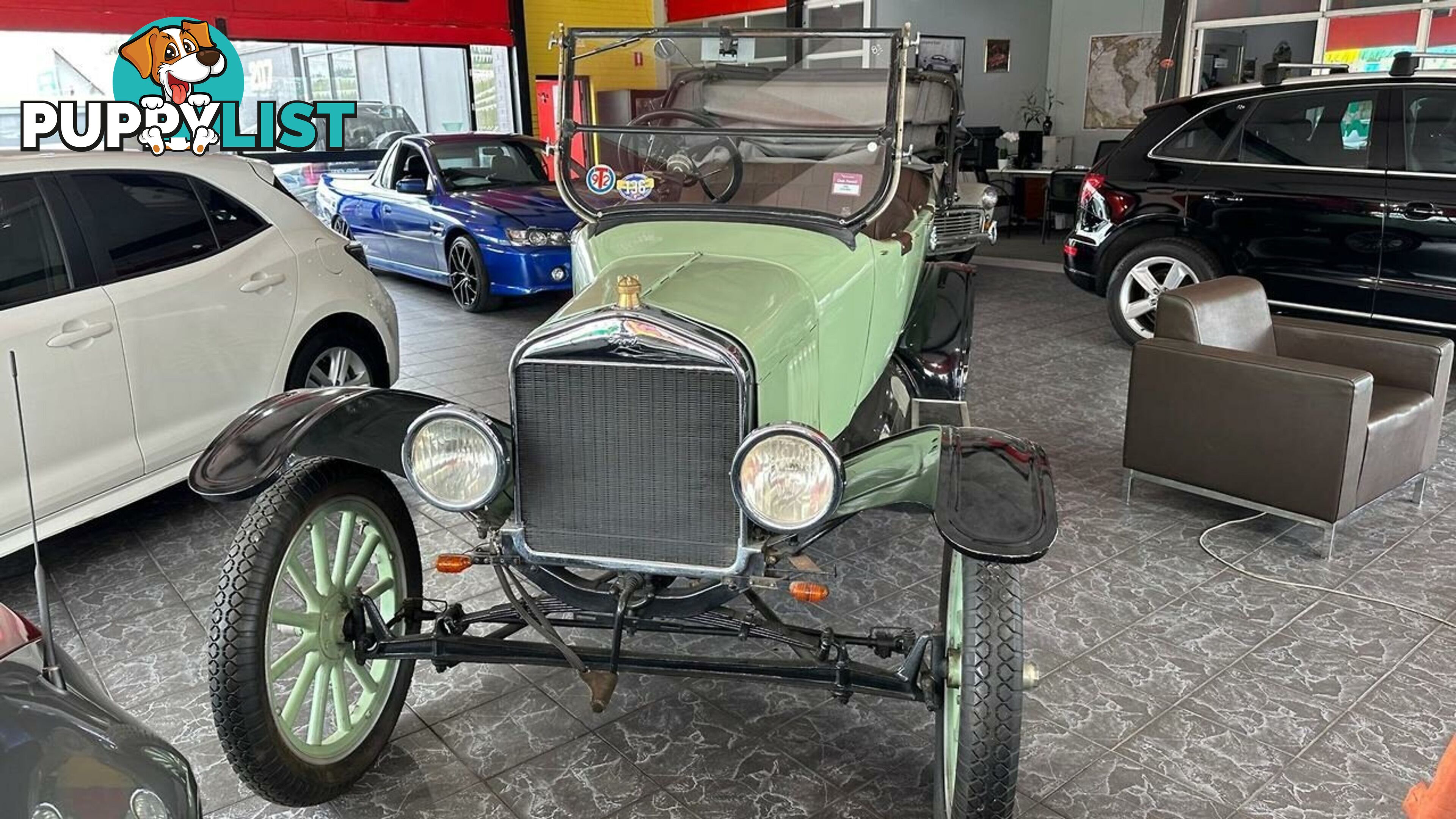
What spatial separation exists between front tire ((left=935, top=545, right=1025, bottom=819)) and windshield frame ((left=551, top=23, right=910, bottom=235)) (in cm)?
126

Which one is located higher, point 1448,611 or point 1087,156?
point 1087,156

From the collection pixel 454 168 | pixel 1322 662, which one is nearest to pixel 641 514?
pixel 1322 662

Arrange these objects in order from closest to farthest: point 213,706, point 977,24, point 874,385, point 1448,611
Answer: point 213,706, point 1448,611, point 874,385, point 977,24

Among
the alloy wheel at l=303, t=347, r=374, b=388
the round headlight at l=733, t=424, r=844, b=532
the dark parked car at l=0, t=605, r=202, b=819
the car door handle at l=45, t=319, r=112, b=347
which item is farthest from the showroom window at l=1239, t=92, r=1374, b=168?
the dark parked car at l=0, t=605, r=202, b=819

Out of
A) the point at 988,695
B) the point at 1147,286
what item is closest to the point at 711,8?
the point at 1147,286

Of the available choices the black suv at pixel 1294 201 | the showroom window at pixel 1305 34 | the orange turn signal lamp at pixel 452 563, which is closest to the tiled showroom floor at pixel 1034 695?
the orange turn signal lamp at pixel 452 563

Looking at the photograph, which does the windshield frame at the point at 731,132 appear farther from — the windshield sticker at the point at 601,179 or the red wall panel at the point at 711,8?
the red wall panel at the point at 711,8

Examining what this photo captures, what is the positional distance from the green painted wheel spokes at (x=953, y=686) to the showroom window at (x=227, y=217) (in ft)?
10.6

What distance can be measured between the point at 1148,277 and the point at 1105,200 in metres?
0.60

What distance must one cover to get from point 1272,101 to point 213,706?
6.31m

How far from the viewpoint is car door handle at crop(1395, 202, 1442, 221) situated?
5.25 m

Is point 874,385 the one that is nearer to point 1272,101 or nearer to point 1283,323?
point 1283,323

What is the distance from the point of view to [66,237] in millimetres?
3385

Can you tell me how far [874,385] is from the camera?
352cm
